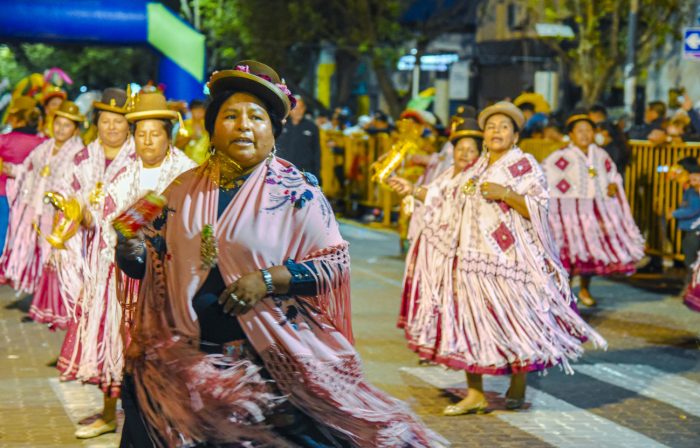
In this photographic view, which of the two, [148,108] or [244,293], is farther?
[148,108]

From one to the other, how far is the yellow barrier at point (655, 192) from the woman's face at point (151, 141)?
31.8 feet

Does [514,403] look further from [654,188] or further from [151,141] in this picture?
[654,188]

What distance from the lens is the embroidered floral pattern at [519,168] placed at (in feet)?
26.0

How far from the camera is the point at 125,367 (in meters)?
4.52

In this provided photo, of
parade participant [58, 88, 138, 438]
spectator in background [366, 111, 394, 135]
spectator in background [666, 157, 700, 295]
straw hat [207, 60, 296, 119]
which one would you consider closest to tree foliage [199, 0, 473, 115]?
spectator in background [366, 111, 394, 135]

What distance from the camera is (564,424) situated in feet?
25.8

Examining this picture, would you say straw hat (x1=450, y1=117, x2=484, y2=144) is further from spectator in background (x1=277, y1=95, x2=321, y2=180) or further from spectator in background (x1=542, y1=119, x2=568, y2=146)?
spectator in background (x1=542, y1=119, x2=568, y2=146)

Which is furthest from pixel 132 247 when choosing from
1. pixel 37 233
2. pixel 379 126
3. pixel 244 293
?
pixel 379 126

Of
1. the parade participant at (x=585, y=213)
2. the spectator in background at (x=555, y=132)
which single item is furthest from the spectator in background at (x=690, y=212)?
the spectator in background at (x=555, y=132)

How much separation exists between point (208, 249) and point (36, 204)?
7.35 meters

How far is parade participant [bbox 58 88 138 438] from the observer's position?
7.25 meters

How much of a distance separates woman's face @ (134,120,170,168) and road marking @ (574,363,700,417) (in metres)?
3.74

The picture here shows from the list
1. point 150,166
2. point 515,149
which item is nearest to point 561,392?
point 515,149

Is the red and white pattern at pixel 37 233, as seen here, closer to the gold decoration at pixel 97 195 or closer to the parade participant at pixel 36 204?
the parade participant at pixel 36 204
